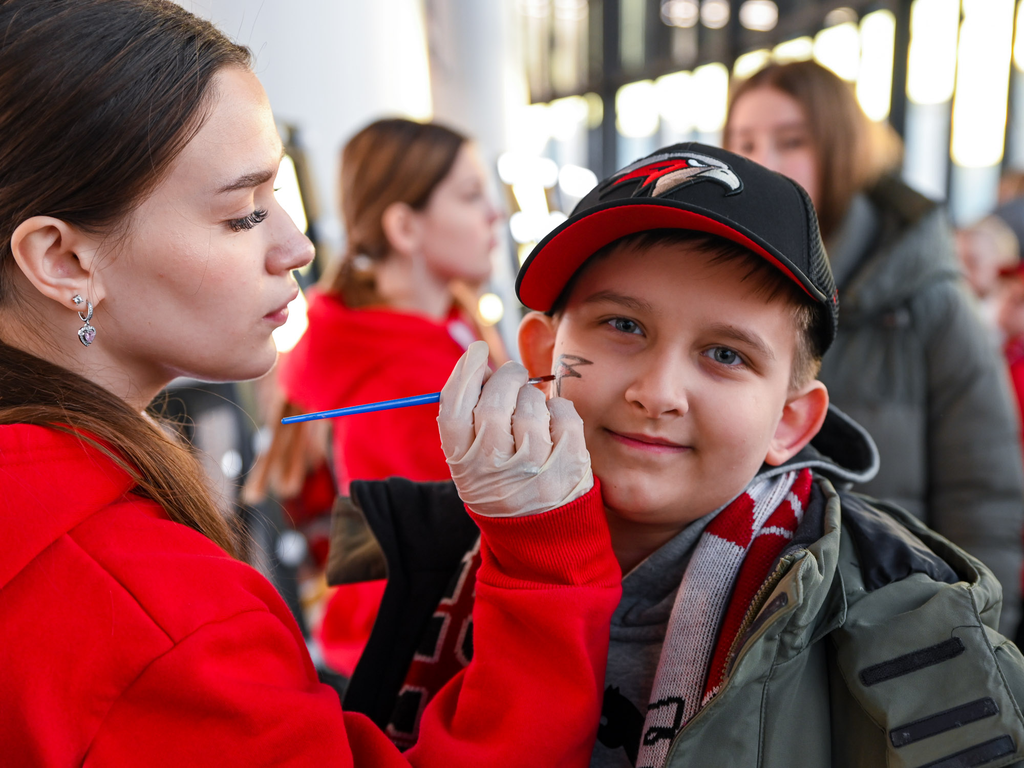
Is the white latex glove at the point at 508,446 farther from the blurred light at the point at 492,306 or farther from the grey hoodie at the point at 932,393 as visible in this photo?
the blurred light at the point at 492,306

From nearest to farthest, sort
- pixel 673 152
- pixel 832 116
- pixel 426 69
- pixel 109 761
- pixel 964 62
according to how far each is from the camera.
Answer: pixel 109 761 < pixel 673 152 < pixel 832 116 < pixel 426 69 < pixel 964 62

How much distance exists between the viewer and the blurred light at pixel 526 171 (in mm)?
4676

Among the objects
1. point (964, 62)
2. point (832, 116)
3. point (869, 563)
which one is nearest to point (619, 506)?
point (869, 563)

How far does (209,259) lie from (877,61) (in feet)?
22.4

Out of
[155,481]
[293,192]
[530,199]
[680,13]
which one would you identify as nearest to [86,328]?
[155,481]

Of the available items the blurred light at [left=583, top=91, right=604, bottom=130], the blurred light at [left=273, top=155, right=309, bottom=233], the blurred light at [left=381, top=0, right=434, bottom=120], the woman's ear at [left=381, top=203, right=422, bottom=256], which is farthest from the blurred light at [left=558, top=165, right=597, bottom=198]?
the blurred light at [left=583, top=91, right=604, bottom=130]

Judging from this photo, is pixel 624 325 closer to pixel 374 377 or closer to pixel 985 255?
pixel 374 377

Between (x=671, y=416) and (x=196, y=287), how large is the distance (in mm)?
571

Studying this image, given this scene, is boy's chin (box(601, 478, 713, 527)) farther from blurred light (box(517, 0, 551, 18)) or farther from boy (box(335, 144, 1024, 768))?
blurred light (box(517, 0, 551, 18))

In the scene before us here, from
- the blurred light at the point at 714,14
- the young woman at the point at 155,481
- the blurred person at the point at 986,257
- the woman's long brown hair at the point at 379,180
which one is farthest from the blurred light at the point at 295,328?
the blurred light at the point at 714,14

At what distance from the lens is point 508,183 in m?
4.64

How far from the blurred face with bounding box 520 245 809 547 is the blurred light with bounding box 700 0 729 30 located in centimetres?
777

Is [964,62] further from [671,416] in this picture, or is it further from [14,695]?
[14,695]

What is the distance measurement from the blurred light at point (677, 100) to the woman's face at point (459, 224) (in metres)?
6.50
